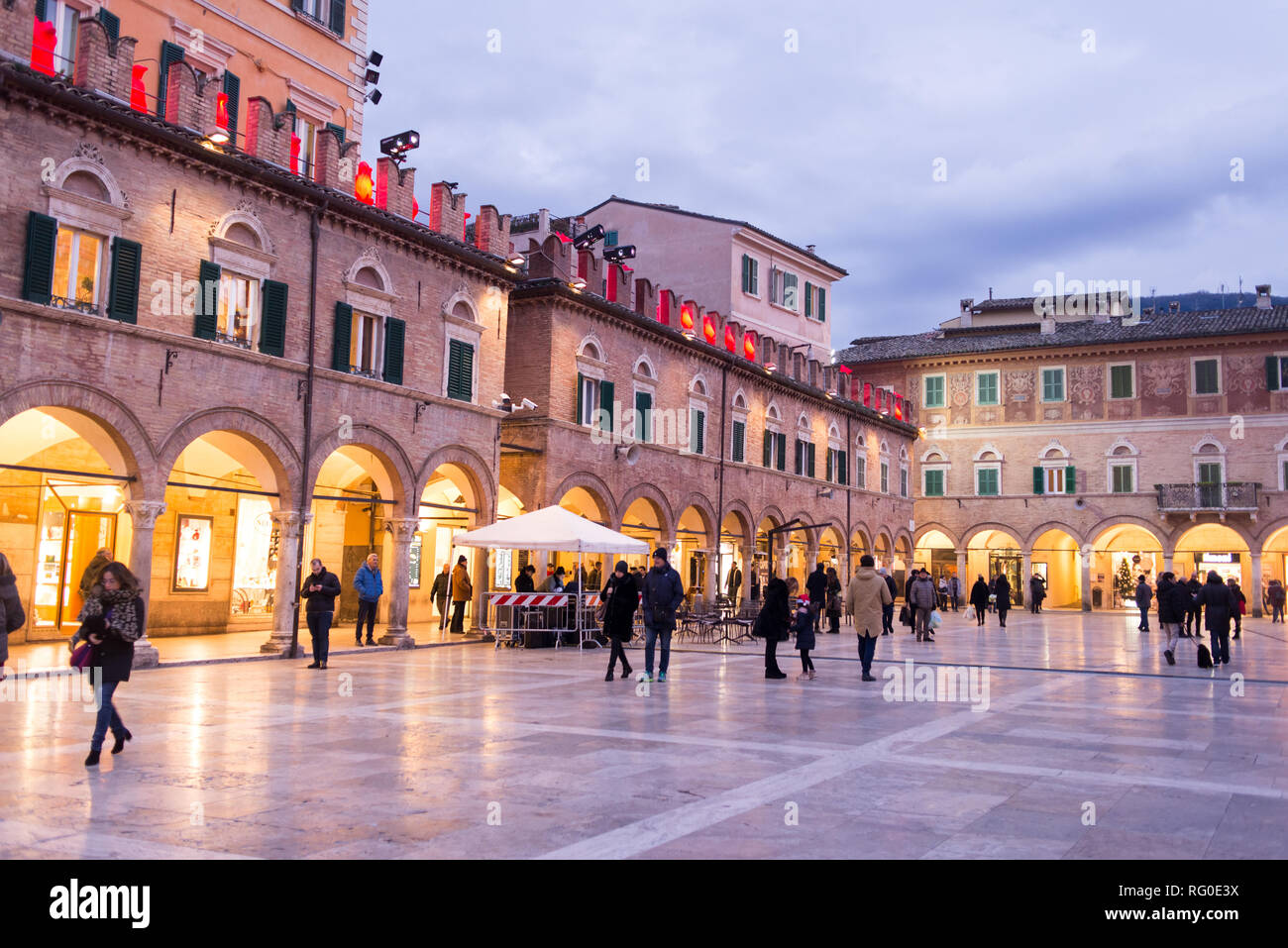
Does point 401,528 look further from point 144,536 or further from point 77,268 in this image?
point 77,268

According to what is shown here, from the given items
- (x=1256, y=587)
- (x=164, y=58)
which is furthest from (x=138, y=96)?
(x=1256, y=587)

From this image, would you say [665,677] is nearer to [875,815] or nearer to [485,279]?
[875,815]

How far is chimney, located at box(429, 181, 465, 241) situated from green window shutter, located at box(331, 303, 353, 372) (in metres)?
3.09

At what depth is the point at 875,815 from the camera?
657 cm

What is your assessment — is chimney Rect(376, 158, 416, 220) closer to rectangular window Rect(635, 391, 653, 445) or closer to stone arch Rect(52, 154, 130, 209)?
stone arch Rect(52, 154, 130, 209)

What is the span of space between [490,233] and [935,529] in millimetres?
31824

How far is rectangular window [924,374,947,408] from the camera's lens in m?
50.1

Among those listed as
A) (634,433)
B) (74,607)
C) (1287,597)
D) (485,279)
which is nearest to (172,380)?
(74,607)

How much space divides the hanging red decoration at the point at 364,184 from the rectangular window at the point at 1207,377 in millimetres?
36970

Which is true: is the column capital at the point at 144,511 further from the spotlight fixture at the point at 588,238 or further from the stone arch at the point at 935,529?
the stone arch at the point at 935,529

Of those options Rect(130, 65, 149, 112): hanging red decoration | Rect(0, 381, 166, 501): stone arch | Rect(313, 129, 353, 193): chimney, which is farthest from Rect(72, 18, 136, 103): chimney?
Rect(0, 381, 166, 501): stone arch

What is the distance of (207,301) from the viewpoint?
686 inches

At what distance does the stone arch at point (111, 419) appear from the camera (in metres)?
14.8
